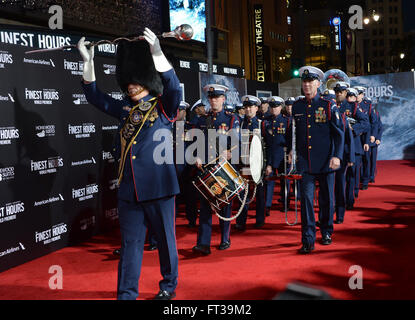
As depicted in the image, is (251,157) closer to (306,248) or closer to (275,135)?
(306,248)

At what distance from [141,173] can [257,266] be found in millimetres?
2072

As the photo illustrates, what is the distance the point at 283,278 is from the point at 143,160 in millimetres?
1950

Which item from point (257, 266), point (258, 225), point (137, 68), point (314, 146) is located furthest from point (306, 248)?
point (137, 68)

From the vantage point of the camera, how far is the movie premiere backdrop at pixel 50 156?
5.88 m

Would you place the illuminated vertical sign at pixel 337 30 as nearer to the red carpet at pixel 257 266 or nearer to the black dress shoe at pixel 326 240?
the red carpet at pixel 257 266

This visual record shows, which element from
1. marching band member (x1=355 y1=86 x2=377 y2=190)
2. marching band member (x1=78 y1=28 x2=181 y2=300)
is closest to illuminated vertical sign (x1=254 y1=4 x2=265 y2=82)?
marching band member (x1=355 y1=86 x2=377 y2=190)

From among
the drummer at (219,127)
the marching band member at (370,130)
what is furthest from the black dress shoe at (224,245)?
the marching band member at (370,130)

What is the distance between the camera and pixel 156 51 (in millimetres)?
3805

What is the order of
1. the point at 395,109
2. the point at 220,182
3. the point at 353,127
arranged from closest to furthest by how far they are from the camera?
the point at 220,182 → the point at 353,127 → the point at 395,109

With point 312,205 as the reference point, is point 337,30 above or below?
above

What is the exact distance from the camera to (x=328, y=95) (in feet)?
21.4
